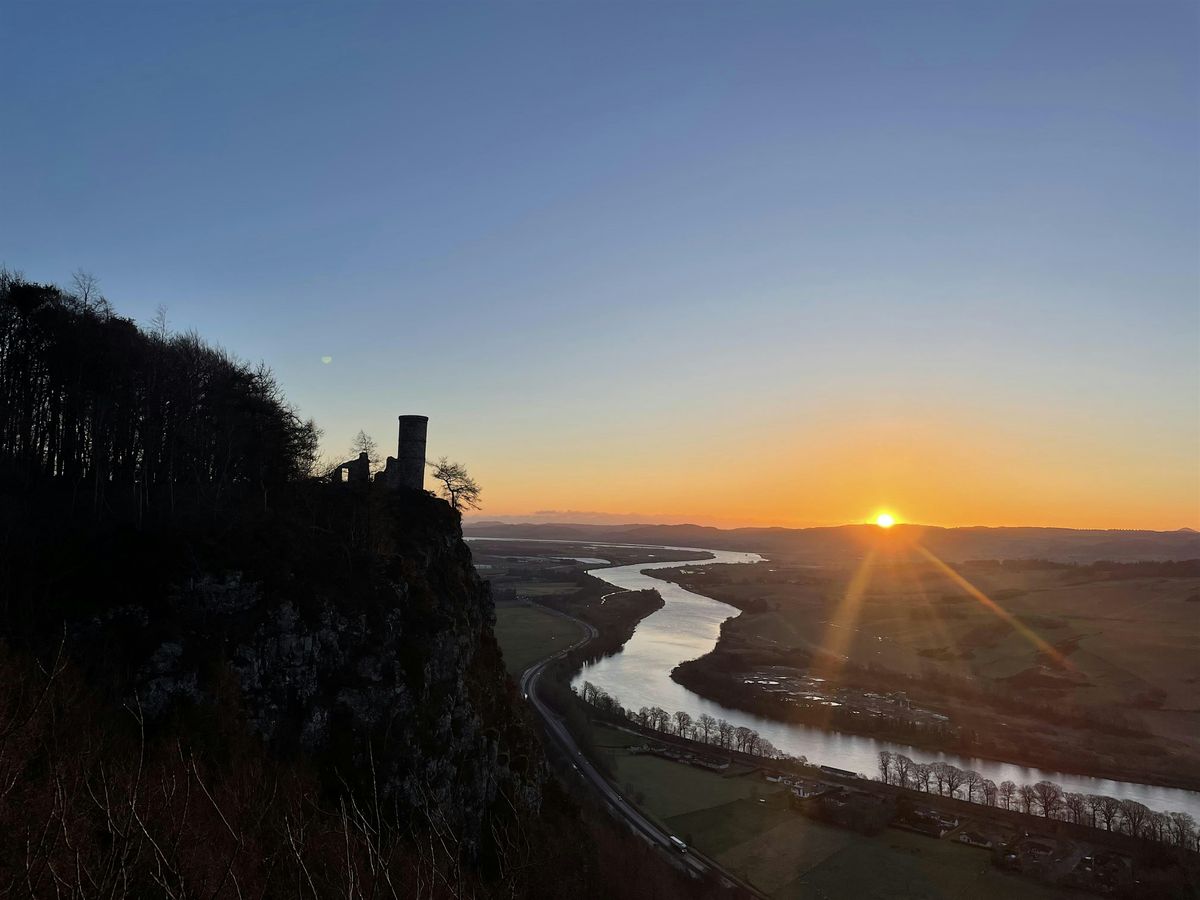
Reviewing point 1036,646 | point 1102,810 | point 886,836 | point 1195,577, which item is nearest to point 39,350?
point 886,836

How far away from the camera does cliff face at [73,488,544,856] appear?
78.1 feet

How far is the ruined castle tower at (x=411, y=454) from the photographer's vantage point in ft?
132

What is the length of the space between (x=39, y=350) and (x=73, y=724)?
20946mm

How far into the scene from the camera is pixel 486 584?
42094mm

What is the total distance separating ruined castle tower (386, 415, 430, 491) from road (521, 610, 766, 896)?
25606mm

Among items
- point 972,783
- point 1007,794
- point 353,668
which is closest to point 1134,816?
point 1007,794

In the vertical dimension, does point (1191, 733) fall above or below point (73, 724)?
below

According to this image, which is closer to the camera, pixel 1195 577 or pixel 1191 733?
pixel 1191 733

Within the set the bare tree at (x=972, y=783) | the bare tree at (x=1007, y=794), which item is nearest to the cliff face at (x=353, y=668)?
the bare tree at (x=972, y=783)

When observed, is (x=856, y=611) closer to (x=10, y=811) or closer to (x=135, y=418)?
(x=135, y=418)

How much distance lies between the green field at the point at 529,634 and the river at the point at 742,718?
7.58m

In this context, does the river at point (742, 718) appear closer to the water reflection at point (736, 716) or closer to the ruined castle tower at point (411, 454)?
the water reflection at point (736, 716)

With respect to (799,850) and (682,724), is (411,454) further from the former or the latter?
(682,724)

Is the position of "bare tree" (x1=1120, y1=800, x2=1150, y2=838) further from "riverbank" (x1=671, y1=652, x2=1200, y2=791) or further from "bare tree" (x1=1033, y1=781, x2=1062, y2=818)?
"riverbank" (x1=671, y1=652, x2=1200, y2=791)
